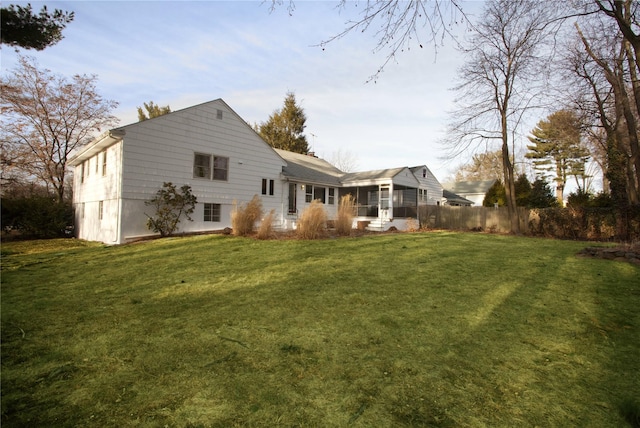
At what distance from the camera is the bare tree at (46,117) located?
19422mm

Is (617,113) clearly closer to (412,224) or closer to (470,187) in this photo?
(412,224)

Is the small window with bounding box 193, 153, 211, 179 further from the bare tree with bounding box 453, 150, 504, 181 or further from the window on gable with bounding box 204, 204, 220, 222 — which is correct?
the bare tree with bounding box 453, 150, 504, 181

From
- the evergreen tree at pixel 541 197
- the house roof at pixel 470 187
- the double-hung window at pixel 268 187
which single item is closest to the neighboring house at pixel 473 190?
the house roof at pixel 470 187

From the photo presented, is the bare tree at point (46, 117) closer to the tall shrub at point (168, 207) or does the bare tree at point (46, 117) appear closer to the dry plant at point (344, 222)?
the tall shrub at point (168, 207)

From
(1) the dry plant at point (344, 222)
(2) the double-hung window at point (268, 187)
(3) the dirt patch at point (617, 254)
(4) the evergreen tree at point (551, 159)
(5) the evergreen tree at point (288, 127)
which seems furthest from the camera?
(4) the evergreen tree at point (551, 159)

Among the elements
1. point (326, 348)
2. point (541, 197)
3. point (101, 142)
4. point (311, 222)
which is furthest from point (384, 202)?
point (326, 348)

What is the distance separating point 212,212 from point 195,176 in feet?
5.69

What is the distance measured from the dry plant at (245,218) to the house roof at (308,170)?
5630 millimetres

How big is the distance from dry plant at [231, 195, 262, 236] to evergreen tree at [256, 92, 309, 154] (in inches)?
915

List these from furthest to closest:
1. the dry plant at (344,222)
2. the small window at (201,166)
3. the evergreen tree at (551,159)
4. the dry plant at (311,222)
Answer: the evergreen tree at (551,159)
the small window at (201,166)
the dry plant at (344,222)
the dry plant at (311,222)

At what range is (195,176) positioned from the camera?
43.5ft

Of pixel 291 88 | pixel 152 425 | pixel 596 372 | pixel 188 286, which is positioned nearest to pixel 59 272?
pixel 188 286

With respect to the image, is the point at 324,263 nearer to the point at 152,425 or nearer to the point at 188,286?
the point at 188,286

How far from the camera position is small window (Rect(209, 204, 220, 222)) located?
1362 cm
